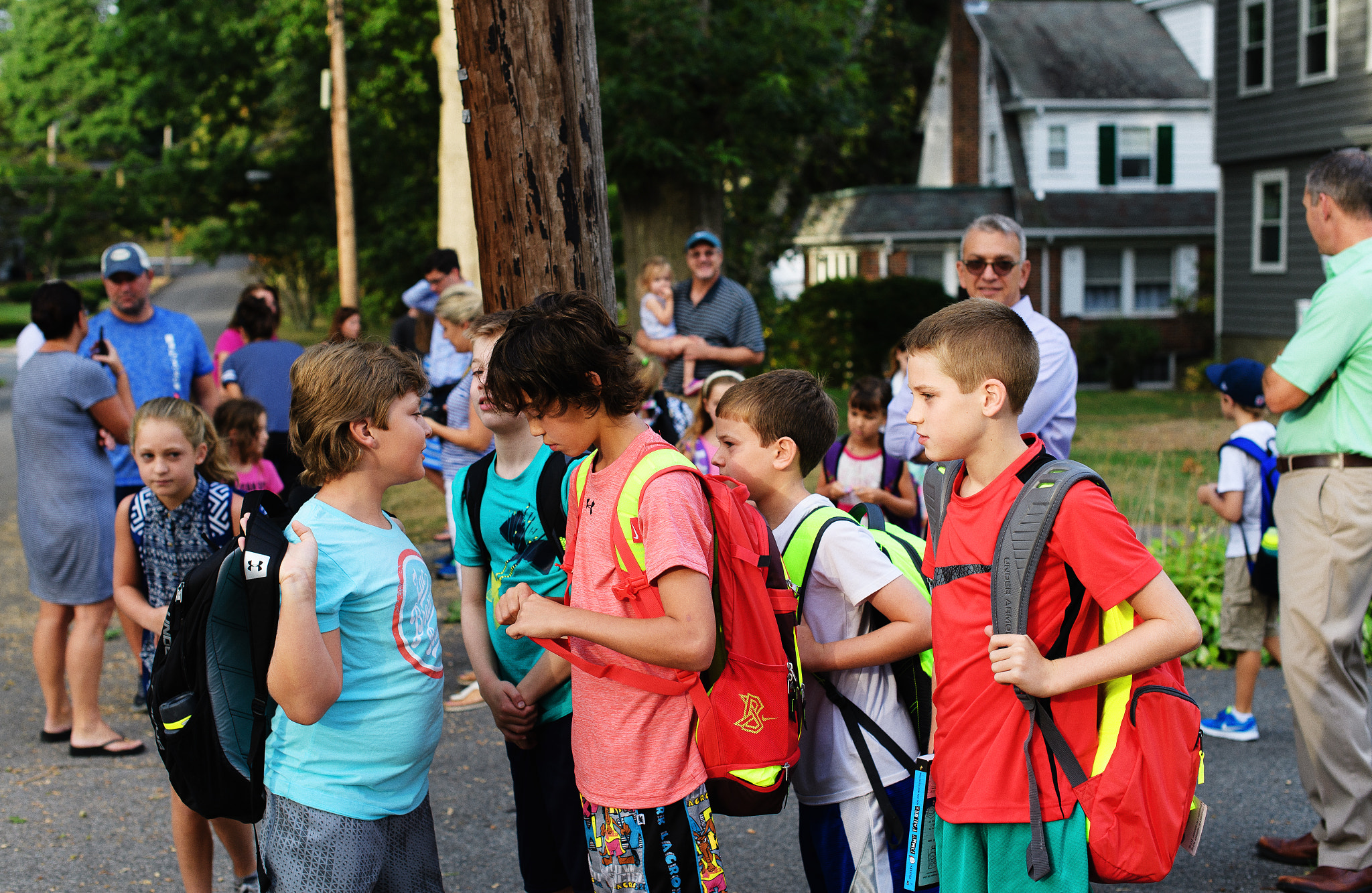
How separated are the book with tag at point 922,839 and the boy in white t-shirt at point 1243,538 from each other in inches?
121

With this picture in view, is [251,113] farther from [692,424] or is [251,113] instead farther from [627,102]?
[692,424]

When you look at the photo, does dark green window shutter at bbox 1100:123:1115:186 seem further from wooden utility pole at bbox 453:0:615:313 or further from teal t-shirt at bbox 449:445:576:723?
teal t-shirt at bbox 449:445:576:723

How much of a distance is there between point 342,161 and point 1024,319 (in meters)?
17.8

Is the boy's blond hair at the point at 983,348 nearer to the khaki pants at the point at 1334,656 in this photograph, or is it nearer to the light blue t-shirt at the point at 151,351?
the khaki pants at the point at 1334,656

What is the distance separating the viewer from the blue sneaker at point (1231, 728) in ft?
17.3

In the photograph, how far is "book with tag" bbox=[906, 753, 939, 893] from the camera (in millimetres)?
2621

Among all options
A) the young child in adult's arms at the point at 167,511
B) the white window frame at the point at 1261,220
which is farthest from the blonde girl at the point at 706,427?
the white window frame at the point at 1261,220

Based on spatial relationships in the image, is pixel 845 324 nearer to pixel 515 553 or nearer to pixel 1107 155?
pixel 1107 155

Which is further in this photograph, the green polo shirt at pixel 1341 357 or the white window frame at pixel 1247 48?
the white window frame at pixel 1247 48

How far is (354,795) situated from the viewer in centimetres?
258

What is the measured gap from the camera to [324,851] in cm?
254

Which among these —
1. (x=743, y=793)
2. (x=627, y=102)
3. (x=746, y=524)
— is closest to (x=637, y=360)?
(x=746, y=524)

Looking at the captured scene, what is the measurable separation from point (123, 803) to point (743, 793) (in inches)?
137

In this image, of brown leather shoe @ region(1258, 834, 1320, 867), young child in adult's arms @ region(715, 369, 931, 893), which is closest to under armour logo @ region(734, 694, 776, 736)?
young child in adult's arms @ region(715, 369, 931, 893)
